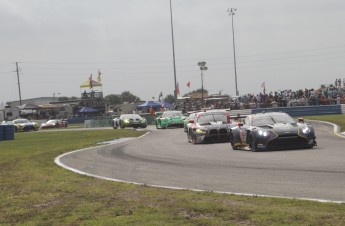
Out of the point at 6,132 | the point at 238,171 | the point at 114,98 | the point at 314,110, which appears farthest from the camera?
the point at 114,98

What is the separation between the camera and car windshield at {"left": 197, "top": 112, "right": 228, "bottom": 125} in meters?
21.7

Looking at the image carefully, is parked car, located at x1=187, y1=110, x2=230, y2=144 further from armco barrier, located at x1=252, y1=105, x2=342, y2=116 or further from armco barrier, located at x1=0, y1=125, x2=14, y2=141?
armco barrier, located at x1=252, y1=105, x2=342, y2=116

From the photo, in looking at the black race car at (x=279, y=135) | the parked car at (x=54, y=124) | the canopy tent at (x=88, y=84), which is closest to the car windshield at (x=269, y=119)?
the black race car at (x=279, y=135)

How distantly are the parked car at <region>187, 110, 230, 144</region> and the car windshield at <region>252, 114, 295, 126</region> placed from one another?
399 centimetres

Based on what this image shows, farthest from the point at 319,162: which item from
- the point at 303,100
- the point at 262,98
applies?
the point at 262,98

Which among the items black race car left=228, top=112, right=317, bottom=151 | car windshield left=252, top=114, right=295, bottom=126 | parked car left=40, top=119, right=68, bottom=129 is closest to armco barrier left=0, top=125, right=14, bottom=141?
car windshield left=252, top=114, right=295, bottom=126

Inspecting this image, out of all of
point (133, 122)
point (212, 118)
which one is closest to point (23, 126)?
point (133, 122)

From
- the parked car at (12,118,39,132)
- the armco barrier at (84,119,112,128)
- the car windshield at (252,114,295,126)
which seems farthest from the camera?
the armco barrier at (84,119,112,128)

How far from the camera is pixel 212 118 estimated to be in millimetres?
21844

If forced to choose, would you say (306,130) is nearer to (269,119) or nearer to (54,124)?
(269,119)

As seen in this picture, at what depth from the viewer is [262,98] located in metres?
47.6

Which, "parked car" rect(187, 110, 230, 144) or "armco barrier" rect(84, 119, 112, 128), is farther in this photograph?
"armco barrier" rect(84, 119, 112, 128)

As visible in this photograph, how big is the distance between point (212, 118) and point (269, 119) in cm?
547

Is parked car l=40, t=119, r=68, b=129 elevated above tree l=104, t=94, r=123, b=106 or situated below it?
below
